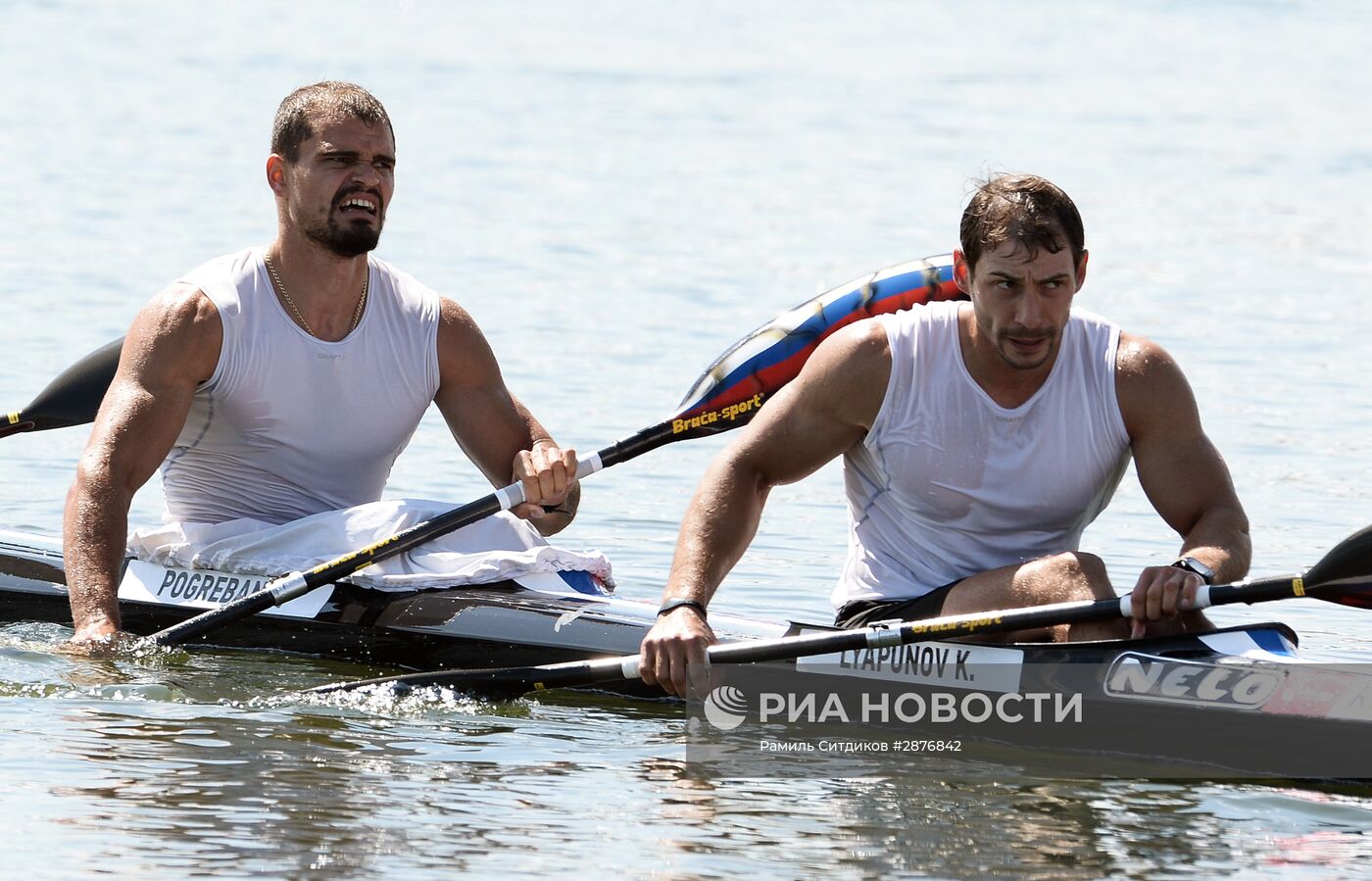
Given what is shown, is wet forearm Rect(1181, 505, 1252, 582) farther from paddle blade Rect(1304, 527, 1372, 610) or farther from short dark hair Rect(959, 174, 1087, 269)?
short dark hair Rect(959, 174, 1087, 269)

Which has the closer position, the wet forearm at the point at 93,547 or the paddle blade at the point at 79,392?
the wet forearm at the point at 93,547

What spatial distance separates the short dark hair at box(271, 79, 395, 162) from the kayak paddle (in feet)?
6.21

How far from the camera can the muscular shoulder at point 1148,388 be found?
5.69 meters

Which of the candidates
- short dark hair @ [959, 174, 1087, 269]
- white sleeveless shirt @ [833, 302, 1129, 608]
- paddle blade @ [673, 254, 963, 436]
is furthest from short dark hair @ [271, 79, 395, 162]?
short dark hair @ [959, 174, 1087, 269]

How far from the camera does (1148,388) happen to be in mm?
5691

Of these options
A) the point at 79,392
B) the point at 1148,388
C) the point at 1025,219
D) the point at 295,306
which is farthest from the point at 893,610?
the point at 79,392

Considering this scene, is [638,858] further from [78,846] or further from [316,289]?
[316,289]

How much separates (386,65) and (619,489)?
1671 cm

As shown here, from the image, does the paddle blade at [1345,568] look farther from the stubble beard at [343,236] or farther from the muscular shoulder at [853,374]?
the stubble beard at [343,236]

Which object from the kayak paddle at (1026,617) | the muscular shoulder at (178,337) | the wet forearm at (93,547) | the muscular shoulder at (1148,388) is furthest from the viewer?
the muscular shoulder at (178,337)

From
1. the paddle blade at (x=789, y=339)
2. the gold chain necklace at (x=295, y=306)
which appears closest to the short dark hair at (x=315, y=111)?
the gold chain necklace at (x=295, y=306)

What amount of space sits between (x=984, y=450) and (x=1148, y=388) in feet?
1.48

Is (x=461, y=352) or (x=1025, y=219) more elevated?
(x=1025, y=219)

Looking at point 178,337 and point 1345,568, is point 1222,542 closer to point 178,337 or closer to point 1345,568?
point 1345,568
